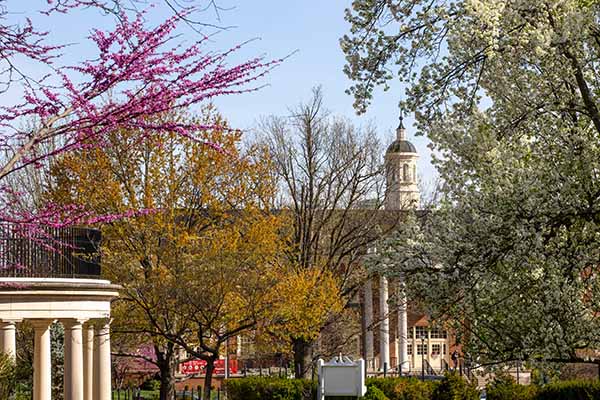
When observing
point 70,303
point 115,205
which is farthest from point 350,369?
point 115,205

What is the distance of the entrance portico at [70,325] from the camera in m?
21.9

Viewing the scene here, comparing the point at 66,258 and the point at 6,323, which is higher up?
the point at 66,258

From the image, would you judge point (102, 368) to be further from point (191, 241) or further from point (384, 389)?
point (384, 389)

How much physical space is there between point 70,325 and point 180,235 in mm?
4692

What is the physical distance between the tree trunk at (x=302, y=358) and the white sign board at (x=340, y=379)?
42.8 ft

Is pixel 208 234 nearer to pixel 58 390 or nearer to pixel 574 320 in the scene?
pixel 58 390

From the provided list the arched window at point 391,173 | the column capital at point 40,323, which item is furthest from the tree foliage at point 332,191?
the column capital at point 40,323

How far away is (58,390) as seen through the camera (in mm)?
28531

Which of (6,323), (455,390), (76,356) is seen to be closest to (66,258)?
(76,356)

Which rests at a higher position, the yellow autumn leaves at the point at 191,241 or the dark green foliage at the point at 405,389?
the yellow autumn leaves at the point at 191,241

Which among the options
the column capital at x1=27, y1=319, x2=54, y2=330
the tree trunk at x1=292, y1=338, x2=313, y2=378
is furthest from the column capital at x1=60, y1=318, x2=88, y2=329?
the tree trunk at x1=292, y1=338, x2=313, y2=378

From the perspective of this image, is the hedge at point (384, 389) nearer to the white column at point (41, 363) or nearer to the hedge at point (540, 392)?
the hedge at point (540, 392)

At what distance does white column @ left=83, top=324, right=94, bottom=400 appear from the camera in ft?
80.3

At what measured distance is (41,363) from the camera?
2214 centimetres
